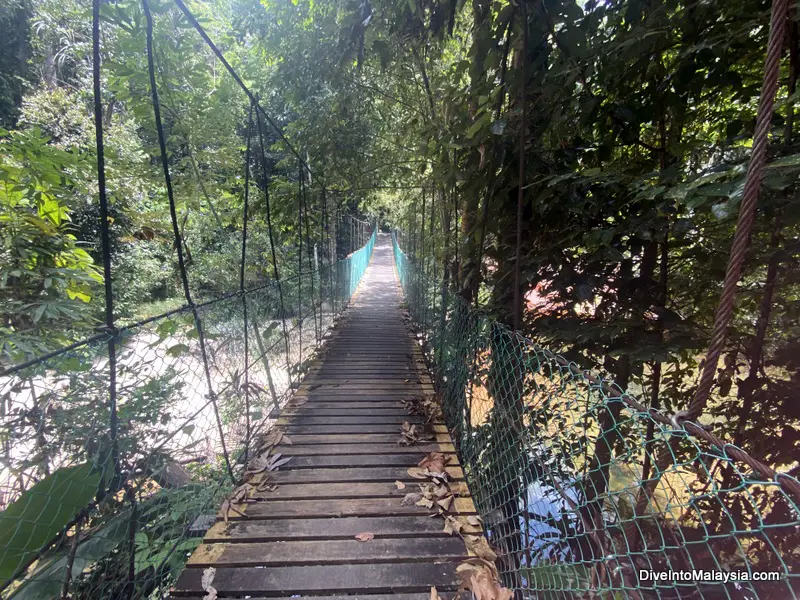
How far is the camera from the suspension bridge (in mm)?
1070

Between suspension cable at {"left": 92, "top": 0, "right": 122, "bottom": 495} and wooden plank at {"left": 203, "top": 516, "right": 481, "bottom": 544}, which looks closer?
suspension cable at {"left": 92, "top": 0, "right": 122, "bottom": 495}

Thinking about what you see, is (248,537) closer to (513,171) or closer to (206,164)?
(513,171)

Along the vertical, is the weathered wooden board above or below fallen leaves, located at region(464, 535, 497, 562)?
below

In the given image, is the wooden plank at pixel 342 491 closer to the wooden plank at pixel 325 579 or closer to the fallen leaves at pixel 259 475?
the fallen leaves at pixel 259 475

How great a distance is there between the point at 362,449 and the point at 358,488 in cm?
36

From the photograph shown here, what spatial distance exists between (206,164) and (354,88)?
167 cm

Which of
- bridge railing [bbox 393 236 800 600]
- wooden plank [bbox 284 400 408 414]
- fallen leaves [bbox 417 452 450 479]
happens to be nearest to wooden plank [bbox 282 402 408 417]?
wooden plank [bbox 284 400 408 414]

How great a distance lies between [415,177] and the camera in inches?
199

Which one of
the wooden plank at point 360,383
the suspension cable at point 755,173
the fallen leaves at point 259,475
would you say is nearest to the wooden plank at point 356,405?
the wooden plank at point 360,383

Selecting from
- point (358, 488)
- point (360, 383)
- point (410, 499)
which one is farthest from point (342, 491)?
point (360, 383)

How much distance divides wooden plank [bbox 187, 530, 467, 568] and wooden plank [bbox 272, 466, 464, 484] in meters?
0.40

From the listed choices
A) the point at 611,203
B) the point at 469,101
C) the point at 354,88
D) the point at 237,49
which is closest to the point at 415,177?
the point at 354,88

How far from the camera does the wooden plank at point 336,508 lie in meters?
1.61

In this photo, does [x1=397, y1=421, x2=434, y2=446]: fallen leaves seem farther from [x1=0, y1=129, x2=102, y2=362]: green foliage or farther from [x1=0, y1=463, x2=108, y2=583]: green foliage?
[x1=0, y1=129, x2=102, y2=362]: green foliage
